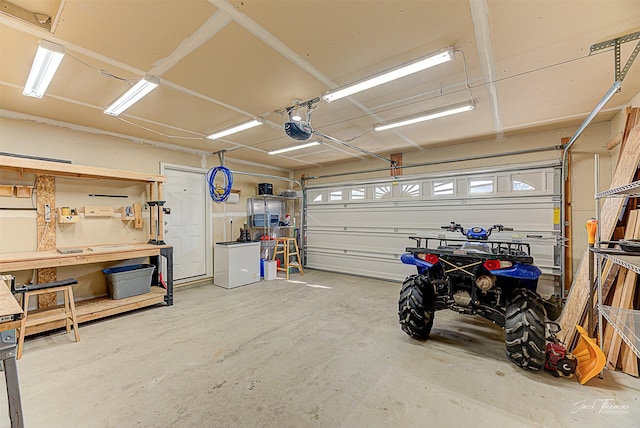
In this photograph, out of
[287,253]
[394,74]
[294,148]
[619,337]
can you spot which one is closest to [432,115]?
[394,74]

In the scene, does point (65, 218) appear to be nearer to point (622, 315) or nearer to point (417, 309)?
point (417, 309)

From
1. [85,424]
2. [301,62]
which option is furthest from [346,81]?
[85,424]

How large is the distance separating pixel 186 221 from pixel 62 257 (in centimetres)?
216

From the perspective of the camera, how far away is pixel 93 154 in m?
4.01

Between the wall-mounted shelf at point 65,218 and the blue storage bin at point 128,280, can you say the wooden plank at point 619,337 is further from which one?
the wall-mounted shelf at point 65,218

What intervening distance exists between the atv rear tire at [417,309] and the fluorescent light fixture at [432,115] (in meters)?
2.09

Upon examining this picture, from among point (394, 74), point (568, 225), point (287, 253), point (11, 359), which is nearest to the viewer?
point (11, 359)

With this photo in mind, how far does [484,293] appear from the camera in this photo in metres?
2.63

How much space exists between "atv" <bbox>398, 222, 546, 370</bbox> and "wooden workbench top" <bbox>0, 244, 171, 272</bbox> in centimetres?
363

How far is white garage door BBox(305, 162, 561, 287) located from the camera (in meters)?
4.20

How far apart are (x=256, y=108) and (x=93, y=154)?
279 centimetres

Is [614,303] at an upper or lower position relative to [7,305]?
lower

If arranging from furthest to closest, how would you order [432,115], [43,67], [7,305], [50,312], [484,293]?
[432,115] → [50,312] → [484,293] → [43,67] → [7,305]

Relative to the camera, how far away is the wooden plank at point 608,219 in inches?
104
